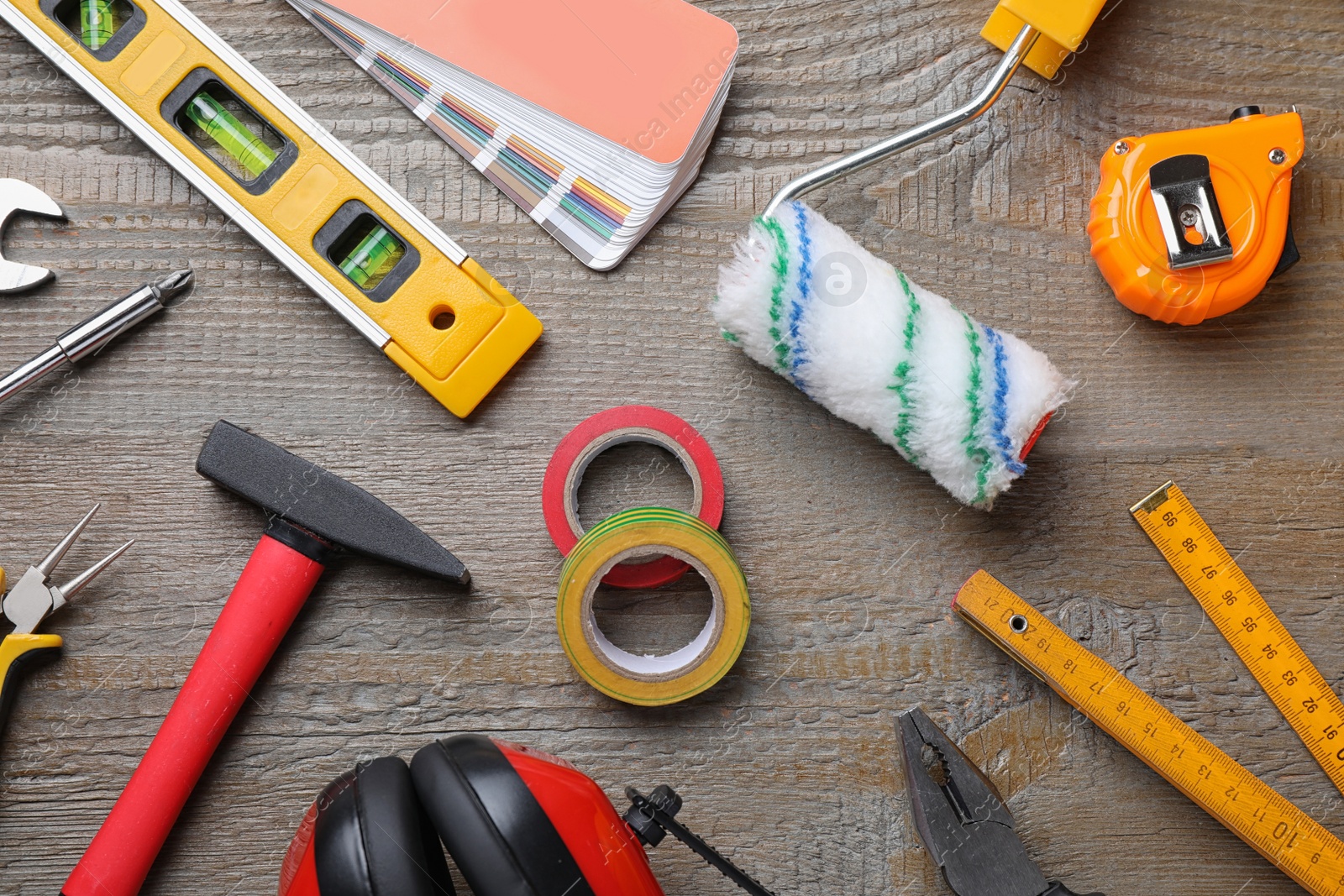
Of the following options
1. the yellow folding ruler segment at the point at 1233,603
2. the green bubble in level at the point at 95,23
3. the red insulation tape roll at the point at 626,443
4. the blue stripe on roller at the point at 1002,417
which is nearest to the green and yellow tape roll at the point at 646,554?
the red insulation tape roll at the point at 626,443

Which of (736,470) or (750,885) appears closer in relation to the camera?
(750,885)

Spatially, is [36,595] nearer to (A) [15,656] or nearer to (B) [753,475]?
(A) [15,656]

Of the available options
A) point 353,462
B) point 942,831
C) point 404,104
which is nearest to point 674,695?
point 942,831

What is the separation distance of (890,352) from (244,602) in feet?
1.98

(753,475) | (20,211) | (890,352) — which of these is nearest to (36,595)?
(20,211)

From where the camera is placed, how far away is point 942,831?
812mm

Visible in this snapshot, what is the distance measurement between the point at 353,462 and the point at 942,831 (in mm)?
638

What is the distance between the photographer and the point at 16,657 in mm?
813

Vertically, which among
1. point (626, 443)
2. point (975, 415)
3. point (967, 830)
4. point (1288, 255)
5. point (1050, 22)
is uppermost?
point (1050, 22)

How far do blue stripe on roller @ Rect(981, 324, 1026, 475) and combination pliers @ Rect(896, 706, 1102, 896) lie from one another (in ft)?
0.86

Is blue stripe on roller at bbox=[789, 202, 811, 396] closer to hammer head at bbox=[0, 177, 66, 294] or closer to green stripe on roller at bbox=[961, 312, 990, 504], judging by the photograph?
green stripe on roller at bbox=[961, 312, 990, 504]

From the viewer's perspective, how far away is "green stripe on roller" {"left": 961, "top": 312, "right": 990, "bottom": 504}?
774mm

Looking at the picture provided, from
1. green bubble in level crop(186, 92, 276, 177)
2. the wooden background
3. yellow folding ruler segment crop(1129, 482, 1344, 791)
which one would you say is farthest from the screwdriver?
yellow folding ruler segment crop(1129, 482, 1344, 791)

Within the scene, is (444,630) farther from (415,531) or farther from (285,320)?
(285,320)
